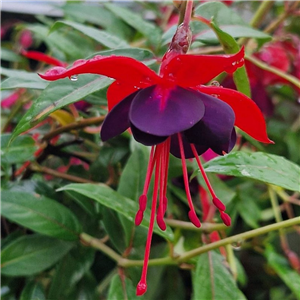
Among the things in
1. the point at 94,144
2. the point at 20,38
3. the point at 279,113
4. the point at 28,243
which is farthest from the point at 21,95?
the point at 279,113

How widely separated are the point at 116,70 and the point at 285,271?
437 millimetres

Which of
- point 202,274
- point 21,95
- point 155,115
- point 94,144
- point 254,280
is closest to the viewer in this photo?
point 155,115

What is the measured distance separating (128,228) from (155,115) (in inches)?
8.8

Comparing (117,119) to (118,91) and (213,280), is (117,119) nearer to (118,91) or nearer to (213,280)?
(118,91)

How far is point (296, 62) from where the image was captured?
0.75 m

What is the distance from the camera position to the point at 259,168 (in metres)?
0.35

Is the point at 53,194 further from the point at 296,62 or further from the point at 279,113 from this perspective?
the point at 279,113

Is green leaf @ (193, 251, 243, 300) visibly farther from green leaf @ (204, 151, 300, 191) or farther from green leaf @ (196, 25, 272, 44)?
green leaf @ (196, 25, 272, 44)

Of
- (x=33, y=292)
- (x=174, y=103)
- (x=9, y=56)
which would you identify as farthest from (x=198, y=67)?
(x=9, y=56)

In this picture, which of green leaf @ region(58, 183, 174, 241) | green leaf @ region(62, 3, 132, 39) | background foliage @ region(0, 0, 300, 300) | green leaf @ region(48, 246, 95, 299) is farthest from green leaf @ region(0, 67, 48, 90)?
green leaf @ region(62, 3, 132, 39)

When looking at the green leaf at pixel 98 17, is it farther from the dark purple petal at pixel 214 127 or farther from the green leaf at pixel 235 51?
the dark purple petal at pixel 214 127

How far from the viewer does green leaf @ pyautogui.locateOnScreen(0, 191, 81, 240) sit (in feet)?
1.40

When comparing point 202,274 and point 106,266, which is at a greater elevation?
point 202,274

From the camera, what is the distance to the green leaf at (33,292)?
0.46m
